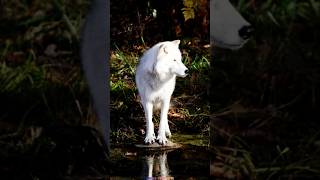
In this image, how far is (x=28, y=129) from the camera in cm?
345

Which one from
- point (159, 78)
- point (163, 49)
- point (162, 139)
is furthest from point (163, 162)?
point (163, 49)

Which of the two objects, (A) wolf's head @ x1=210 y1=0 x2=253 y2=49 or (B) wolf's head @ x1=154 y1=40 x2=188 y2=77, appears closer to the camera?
(A) wolf's head @ x1=210 y1=0 x2=253 y2=49

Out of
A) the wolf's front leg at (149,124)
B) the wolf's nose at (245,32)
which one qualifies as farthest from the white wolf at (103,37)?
the wolf's front leg at (149,124)

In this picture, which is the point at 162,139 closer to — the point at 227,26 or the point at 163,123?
the point at 163,123

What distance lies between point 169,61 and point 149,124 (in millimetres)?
360

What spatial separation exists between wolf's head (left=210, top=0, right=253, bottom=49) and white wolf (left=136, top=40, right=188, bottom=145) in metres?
0.26

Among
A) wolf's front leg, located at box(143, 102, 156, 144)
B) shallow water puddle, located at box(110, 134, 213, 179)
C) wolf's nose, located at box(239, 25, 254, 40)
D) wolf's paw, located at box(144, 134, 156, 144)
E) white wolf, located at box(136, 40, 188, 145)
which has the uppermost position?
wolf's nose, located at box(239, 25, 254, 40)

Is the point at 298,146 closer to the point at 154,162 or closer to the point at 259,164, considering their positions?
the point at 259,164

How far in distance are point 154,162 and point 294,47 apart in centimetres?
97

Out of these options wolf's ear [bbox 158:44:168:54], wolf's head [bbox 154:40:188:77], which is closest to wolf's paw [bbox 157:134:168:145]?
wolf's head [bbox 154:40:188:77]

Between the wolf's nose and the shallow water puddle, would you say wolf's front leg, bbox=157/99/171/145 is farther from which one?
the wolf's nose

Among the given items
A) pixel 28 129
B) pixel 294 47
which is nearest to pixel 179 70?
pixel 294 47

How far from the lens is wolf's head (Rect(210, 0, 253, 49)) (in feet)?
11.0

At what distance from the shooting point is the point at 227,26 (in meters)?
3.40
